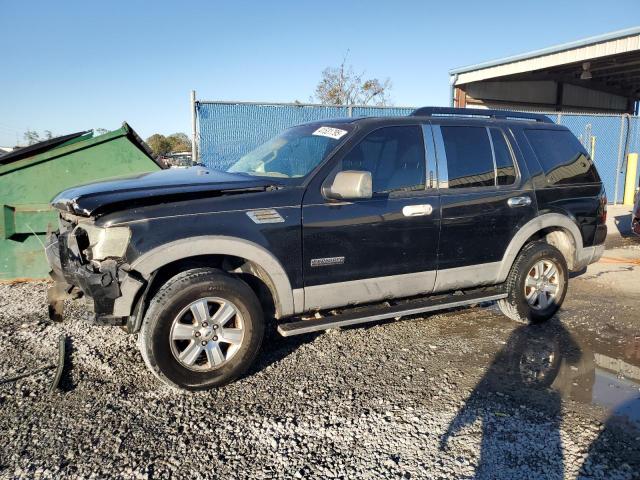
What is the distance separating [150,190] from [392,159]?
6.43ft

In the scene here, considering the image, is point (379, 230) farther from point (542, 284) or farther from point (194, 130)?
point (194, 130)

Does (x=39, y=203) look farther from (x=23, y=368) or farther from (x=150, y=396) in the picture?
(x=150, y=396)

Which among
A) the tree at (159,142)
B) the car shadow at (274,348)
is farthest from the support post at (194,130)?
the tree at (159,142)

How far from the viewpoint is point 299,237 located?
11.9ft

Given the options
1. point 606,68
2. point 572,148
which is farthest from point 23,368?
point 606,68

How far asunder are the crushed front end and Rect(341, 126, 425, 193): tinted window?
1792 millimetres

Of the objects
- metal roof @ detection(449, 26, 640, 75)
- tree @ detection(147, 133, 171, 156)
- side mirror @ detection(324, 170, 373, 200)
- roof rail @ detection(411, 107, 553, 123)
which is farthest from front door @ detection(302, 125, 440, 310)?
tree @ detection(147, 133, 171, 156)

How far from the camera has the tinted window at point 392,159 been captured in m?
3.98

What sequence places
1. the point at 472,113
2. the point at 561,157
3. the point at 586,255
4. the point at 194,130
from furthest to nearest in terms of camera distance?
the point at 194,130 < the point at 586,255 < the point at 561,157 < the point at 472,113

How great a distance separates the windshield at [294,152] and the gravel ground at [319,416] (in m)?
1.54

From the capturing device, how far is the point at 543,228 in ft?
15.9

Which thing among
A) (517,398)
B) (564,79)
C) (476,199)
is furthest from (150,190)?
(564,79)

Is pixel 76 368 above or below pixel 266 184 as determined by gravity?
below

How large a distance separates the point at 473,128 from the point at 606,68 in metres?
18.8
